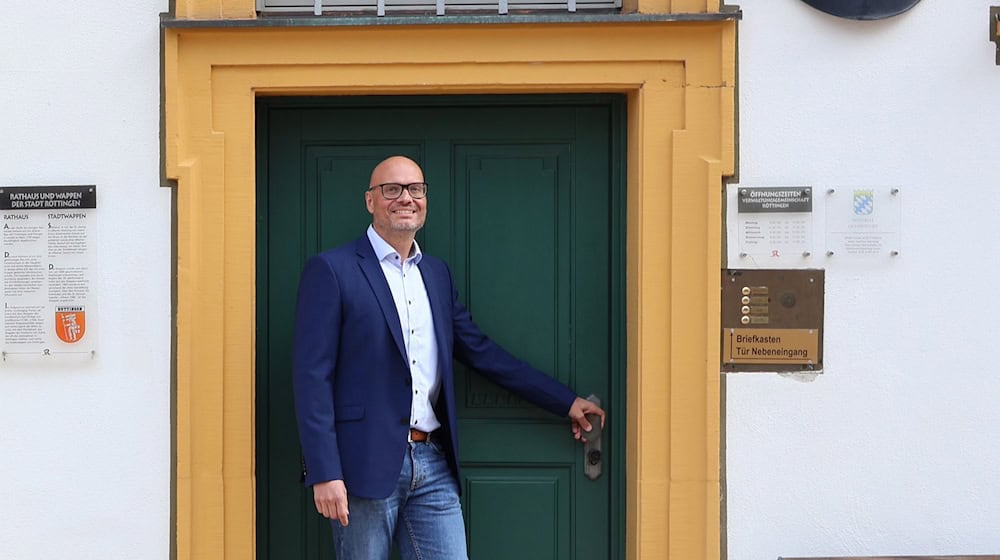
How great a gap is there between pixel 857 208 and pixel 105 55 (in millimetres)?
2835

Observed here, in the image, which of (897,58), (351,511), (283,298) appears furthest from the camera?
(283,298)

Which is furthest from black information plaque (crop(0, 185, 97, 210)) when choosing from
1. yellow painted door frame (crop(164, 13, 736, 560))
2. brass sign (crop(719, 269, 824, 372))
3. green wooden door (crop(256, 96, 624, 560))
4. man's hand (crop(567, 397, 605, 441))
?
brass sign (crop(719, 269, 824, 372))

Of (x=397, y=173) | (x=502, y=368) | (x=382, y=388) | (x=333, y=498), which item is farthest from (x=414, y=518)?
(x=397, y=173)

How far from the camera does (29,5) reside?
4.23 metres

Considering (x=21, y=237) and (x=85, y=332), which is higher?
(x=21, y=237)

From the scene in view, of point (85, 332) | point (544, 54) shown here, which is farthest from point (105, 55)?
point (544, 54)

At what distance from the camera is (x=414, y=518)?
3998 millimetres

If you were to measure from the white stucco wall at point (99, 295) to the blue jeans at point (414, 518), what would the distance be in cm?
84

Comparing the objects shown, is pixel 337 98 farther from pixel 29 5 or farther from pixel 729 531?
pixel 729 531

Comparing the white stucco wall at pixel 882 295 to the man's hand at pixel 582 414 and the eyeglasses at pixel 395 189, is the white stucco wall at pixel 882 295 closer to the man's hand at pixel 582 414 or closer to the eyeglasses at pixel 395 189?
the man's hand at pixel 582 414

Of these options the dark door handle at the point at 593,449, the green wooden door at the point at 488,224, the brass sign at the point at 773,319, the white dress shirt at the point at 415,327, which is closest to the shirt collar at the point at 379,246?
the white dress shirt at the point at 415,327

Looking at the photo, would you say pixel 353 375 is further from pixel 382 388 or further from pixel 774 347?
pixel 774 347

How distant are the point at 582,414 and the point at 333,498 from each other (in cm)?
108

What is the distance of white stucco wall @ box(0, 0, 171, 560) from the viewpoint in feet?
13.8
